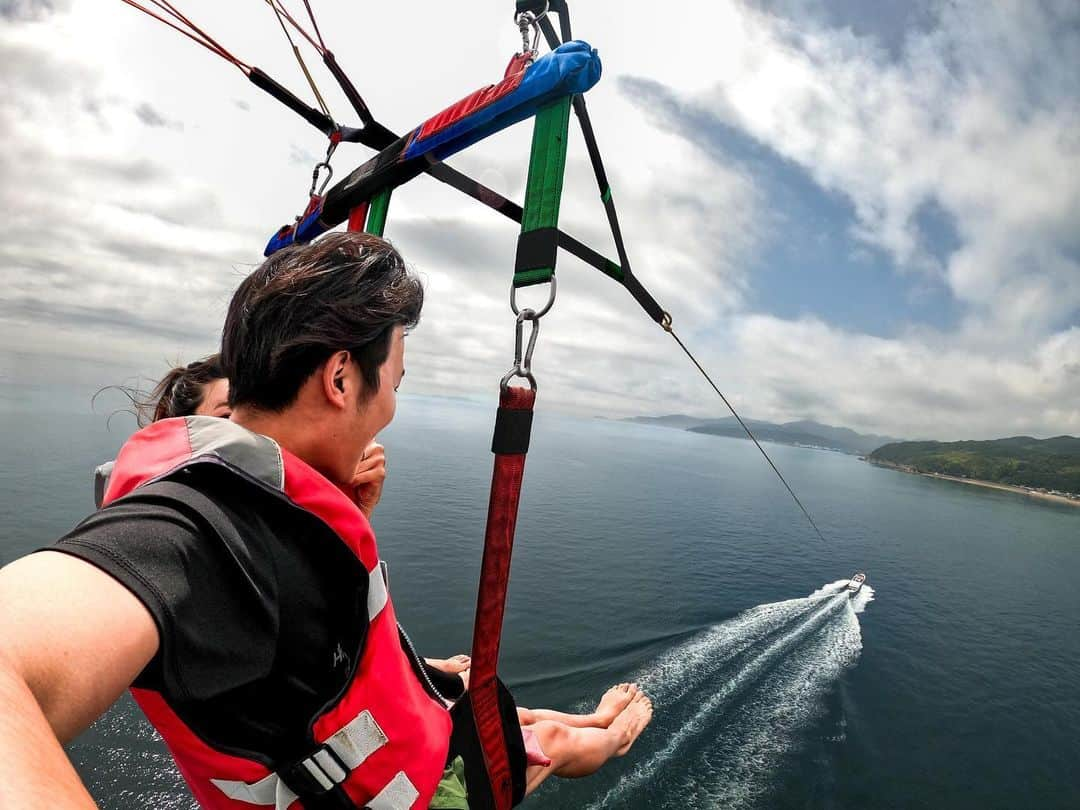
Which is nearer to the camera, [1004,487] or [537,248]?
[537,248]

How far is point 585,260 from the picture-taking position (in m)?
3.50

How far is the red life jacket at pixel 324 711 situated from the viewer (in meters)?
1.25

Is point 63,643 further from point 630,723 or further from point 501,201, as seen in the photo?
point 630,723

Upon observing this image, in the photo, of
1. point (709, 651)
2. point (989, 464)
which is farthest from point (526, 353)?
point (989, 464)

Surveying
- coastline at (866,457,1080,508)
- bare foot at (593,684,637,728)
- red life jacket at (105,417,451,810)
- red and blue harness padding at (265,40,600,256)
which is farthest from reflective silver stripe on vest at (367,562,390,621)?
coastline at (866,457,1080,508)

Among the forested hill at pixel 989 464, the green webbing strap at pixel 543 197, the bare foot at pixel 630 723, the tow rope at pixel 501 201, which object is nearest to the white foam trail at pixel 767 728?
the bare foot at pixel 630 723

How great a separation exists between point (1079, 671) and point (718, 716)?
2371 centimetres

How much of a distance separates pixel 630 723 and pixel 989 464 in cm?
18708

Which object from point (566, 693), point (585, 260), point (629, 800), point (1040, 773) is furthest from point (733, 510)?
point (585, 260)

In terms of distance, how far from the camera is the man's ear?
5.02 feet

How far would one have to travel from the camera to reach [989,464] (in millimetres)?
136625

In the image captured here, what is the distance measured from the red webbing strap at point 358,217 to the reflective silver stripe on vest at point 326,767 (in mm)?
3110

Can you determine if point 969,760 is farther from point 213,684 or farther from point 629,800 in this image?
point 213,684

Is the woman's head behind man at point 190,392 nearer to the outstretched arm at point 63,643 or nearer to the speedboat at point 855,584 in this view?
the outstretched arm at point 63,643
